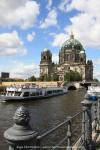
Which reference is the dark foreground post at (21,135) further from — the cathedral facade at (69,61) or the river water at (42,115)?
the cathedral facade at (69,61)

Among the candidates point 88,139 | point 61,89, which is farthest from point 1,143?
point 61,89

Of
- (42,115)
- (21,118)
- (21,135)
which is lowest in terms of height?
(42,115)

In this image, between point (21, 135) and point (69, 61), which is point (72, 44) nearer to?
point (69, 61)

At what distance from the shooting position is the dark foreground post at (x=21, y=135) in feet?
12.2

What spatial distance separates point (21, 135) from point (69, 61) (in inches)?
7525

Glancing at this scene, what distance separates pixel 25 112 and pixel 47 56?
190m

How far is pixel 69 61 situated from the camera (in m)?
194

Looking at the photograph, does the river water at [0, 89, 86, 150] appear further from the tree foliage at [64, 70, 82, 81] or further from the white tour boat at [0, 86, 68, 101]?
the tree foliage at [64, 70, 82, 81]

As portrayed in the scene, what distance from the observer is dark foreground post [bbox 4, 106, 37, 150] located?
3.72 metres

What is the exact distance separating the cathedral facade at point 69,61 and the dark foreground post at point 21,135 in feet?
608

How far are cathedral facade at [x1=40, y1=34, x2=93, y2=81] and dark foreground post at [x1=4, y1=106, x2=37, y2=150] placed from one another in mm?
185467

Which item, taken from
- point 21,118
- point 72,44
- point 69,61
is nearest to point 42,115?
point 21,118

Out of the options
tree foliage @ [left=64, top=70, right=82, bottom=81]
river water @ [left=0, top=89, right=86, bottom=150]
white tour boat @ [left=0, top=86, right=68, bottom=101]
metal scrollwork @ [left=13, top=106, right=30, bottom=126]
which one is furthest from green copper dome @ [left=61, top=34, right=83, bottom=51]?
metal scrollwork @ [left=13, top=106, right=30, bottom=126]

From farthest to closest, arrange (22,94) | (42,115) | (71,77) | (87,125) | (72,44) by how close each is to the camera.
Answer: (72,44) → (71,77) → (22,94) → (42,115) → (87,125)
